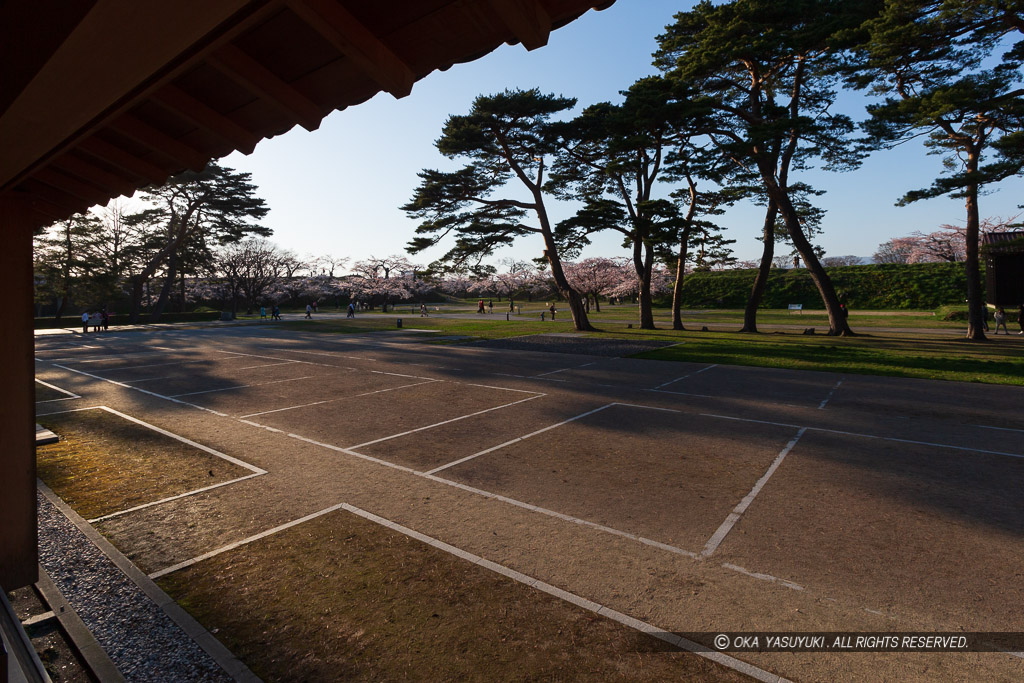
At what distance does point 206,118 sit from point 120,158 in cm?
108

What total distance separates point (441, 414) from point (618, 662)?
685cm

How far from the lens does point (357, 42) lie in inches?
73.9

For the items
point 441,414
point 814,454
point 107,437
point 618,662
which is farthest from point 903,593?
point 107,437

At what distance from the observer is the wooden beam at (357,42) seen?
1.68 m

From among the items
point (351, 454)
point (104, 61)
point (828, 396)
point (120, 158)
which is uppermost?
point (120, 158)

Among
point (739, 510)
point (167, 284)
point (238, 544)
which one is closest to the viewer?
point (238, 544)

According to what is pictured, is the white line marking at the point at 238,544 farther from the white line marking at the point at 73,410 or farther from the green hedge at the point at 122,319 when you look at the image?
the green hedge at the point at 122,319

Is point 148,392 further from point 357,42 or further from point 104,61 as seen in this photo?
point 357,42

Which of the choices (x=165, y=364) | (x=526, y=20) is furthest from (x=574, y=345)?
(x=526, y=20)

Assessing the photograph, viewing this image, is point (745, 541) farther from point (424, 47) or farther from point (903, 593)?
point (424, 47)

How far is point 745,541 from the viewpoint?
4.59 m

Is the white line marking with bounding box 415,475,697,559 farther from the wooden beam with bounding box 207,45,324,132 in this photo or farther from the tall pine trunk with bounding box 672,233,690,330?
the tall pine trunk with bounding box 672,233,690,330

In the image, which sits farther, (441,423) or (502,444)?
(441,423)

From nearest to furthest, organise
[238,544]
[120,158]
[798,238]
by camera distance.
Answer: [120,158]
[238,544]
[798,238]
